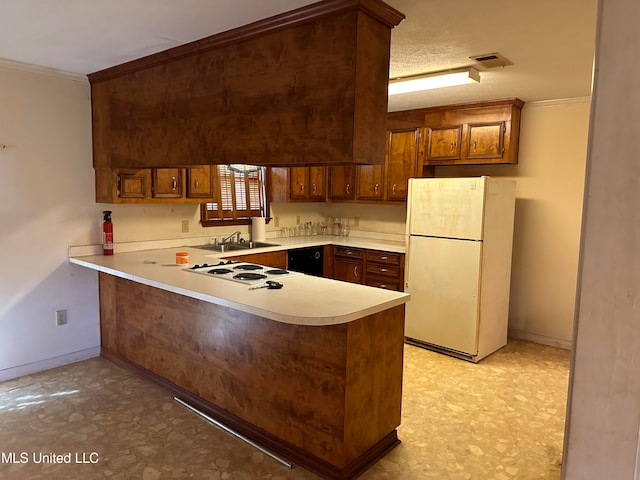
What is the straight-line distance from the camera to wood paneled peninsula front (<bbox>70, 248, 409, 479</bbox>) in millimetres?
2256

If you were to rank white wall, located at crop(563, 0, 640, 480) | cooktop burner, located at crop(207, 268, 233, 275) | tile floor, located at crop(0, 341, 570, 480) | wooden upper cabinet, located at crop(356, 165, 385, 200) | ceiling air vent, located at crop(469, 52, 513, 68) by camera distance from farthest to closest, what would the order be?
wooden upper cabinet, located at crop(356, 165, 385, 200) < cooktop burner, located at crop(207, 268, 233, 275) < ceiling air vent, located at crop(469, 52, 513, 68) < tile floor, located at crop(0, 341, 570, 480) < white wall, located at crop(563, 0, 640, 480)

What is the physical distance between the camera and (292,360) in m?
2.44

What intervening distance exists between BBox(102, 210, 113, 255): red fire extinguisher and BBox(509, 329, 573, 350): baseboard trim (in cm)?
392

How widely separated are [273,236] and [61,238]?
7.40 ft

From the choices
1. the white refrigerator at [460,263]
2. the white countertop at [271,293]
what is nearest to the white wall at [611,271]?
the white countertop at [271,293]

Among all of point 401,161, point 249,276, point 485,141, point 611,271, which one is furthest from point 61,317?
point 485,141

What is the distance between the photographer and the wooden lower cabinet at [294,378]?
2279mm

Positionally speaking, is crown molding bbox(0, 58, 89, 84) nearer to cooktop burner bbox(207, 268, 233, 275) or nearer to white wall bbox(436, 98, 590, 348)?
cooktop burner bbox(207, 268, 233, 275)

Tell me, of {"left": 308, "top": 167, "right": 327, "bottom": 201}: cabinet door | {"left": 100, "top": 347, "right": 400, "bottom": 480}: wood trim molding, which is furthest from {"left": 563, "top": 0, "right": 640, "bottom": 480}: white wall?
{"left": 308, "top": 167, "right": 327, "bottom": 201}: cabinet door

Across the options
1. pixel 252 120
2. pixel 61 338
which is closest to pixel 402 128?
pixel 252 120

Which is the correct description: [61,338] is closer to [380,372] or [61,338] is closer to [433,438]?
[380,372]

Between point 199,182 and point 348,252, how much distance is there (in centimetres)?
175

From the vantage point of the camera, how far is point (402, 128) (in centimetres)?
481

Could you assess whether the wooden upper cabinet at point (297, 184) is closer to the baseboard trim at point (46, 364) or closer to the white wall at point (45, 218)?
the white wall at point (45, 218)
